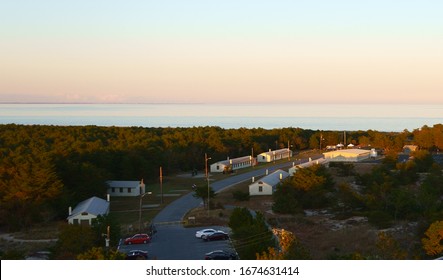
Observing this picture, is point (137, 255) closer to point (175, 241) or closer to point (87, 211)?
point (175, 241)

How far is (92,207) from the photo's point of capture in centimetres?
3191

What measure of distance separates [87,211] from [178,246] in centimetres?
872

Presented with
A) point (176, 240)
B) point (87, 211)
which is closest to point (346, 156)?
point (87, 211)

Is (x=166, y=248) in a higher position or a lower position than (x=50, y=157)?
lower

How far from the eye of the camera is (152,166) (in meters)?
50.4

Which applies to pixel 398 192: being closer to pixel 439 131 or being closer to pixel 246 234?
pixel 246 234

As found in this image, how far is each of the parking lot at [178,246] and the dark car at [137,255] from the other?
0.97ft

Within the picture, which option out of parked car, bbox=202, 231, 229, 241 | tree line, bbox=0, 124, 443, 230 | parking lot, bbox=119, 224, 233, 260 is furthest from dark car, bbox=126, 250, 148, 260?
tree line, bbox=0, 124, 443, 230

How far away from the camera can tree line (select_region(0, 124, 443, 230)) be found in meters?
32.3

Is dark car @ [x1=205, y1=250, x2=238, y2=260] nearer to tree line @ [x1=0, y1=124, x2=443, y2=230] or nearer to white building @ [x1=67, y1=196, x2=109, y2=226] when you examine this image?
white building @ [x1=67, y1=196, x2=109, y2=226]

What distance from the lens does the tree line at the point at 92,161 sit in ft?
106

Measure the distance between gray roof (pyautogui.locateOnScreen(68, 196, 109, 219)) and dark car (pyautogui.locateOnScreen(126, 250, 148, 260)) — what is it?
900 centimetres

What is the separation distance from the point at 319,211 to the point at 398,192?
520 centimetres
